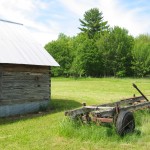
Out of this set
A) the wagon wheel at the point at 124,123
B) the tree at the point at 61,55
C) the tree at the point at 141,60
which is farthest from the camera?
the tree at the point at 61,55

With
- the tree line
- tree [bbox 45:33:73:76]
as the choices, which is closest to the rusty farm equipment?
the tree line

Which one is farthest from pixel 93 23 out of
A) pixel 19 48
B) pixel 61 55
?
pixel 19 48

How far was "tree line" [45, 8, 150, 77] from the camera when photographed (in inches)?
3024

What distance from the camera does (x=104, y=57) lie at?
79.7 metres

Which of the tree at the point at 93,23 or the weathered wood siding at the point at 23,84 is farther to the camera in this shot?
the tree at the point at 93,23

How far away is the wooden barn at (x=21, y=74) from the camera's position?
17.5 meters

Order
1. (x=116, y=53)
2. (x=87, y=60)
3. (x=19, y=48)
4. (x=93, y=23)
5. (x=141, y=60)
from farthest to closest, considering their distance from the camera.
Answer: (x=93, y=23) → (x=116, y=53) → (x=141, y=60) → (x=87, y=60) → (x=19, y=48)

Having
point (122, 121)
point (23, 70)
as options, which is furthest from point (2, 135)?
point (23, 70)

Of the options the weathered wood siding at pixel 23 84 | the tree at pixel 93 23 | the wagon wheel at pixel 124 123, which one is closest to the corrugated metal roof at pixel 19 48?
the weathered wood siding at pixel 23 84

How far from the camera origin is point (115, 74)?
78.6m

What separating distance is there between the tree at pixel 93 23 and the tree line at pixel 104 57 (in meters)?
7.26

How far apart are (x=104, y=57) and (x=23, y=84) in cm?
6209

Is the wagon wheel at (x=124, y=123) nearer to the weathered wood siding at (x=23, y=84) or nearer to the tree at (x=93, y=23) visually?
the weathered wood siding at (x=23, y=84)

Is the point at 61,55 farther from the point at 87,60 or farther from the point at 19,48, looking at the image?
the point at 19,48
